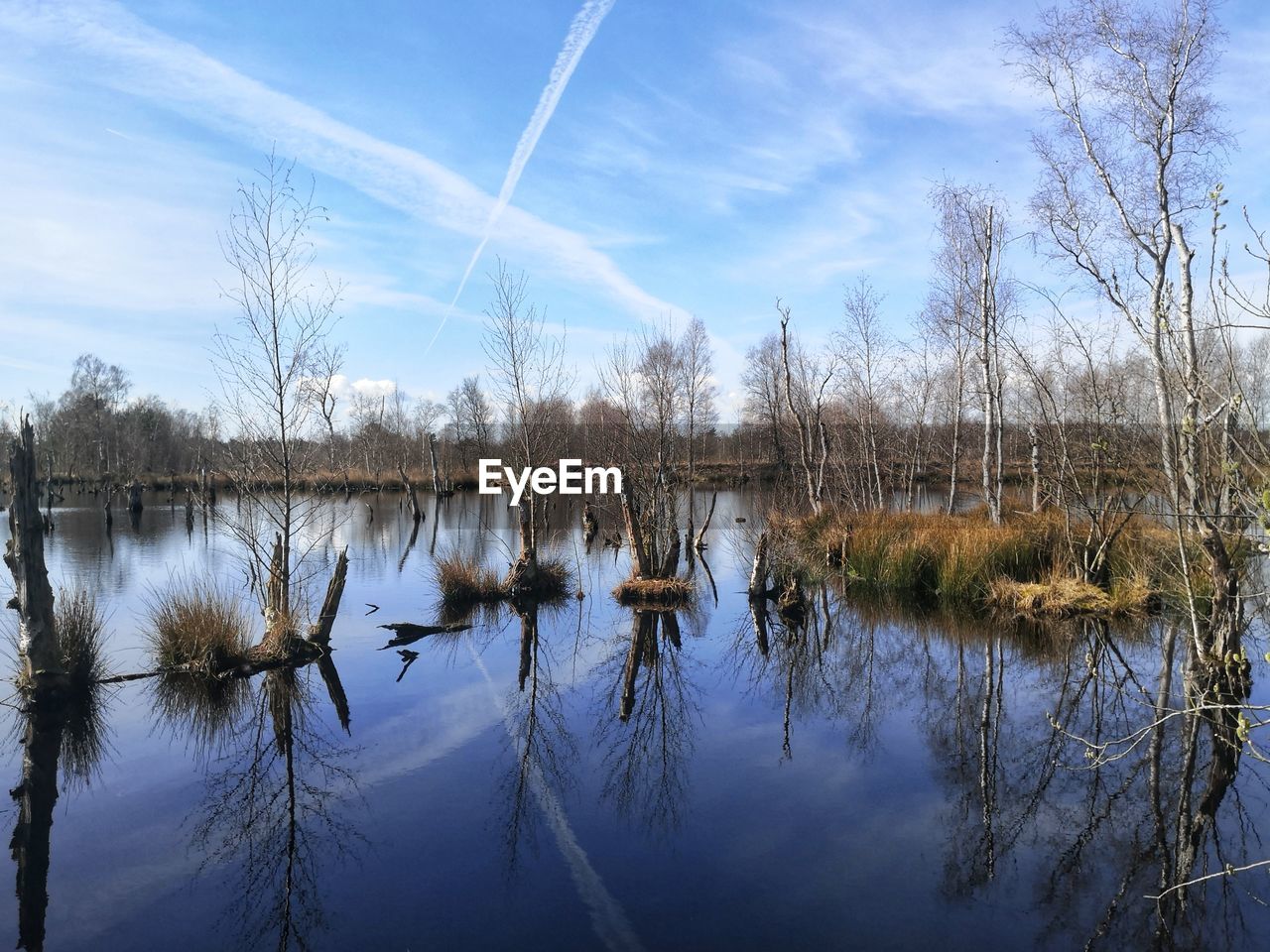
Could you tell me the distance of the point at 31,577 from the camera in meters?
7.87

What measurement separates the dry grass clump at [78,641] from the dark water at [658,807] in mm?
673

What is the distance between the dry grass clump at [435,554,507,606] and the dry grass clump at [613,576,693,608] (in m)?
2.09

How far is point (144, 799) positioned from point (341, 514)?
27.9m

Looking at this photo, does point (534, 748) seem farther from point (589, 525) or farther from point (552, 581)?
point (589, 525)

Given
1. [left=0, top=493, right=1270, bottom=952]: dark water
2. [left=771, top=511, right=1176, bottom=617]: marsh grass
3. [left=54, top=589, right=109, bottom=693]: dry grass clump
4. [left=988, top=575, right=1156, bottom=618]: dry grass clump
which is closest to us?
[left=0, top=493, right=1270, bottom=952]: dark water

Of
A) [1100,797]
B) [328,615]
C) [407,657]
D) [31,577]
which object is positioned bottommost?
[1100,797]

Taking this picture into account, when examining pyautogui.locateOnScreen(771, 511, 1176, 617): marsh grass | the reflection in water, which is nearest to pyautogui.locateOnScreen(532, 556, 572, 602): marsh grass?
pyautogui.locateOnScreen(771, 511, 1176, 617): marsh grass

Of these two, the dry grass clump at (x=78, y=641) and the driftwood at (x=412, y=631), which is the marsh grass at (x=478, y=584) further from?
the dry grass clump at (x=78, y=641)

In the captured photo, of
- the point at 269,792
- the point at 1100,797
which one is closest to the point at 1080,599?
the point at 1100,797

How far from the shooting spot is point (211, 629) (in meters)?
9.38

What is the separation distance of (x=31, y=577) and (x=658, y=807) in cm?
624

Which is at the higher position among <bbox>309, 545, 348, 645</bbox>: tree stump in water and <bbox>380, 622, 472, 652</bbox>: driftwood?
<bbox>309, 545, 348, 645</bbox>: tree stump in water

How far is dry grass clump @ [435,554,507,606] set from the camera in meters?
14.0

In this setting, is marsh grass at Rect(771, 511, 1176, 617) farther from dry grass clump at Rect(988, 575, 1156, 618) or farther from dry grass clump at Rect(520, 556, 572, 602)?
dry grass clump at Rect(520, 556, 572, 602)
